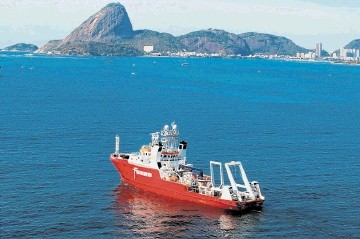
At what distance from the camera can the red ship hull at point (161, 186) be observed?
7956 cm

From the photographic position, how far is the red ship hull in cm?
7956

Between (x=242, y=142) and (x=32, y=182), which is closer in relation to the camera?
(x=32, y=182)

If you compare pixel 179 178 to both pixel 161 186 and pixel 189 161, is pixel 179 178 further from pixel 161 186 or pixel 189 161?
pixel 189 161

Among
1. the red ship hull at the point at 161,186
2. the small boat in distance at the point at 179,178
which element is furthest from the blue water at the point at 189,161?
the small boat in distance at the point at 179,178

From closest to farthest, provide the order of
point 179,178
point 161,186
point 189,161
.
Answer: point 179,178
point 161,186
point 189,161

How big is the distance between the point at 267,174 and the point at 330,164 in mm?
14543

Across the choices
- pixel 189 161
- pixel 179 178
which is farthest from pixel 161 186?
pixel 189 161

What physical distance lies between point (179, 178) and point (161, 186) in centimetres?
295

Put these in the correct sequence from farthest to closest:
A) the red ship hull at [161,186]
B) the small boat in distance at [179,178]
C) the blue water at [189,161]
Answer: the small boat in distance at [179,178], the red ship hull at [161,186], the blue water at [189,161]

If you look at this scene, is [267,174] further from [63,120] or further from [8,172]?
[63,120]

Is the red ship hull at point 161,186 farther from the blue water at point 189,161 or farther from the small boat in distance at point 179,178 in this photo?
the blue water at point 189,161

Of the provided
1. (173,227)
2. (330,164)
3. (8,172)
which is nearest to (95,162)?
(8,172)

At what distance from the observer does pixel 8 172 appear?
93.7 metres

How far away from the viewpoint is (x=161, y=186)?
87.4m
